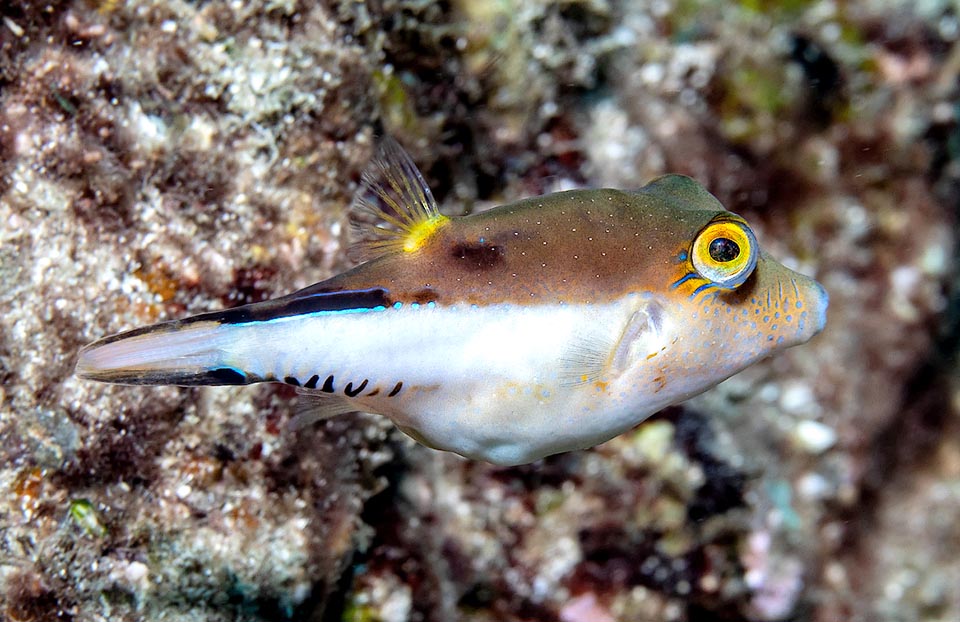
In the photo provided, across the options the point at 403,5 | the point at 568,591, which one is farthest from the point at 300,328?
the point at 568,591

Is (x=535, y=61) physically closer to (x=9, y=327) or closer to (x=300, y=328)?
(x=300, y=328)

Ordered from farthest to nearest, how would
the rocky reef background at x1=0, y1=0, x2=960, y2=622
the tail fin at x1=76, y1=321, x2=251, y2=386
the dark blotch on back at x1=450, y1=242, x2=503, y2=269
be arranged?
the rocky reef background at x1=0, y1=0, x2=960, y2=622
the dark blotch on back at x1=450, y1=242, x2=503, y2=269
the tail fin at x1=76, y1=321, x2=251, y2=386

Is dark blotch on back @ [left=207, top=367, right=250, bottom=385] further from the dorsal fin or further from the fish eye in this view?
the fish eye

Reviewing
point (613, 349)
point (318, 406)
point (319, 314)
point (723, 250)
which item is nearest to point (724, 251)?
point (723, 250)

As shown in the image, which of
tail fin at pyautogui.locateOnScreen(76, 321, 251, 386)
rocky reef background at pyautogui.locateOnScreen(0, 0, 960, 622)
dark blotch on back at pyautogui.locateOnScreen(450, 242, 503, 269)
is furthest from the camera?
rocky reef background at pyautogui.locateOnScreen(0, 0, 960, 622)

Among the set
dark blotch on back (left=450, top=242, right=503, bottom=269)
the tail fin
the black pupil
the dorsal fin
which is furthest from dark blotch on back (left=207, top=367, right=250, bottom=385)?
the black pupil

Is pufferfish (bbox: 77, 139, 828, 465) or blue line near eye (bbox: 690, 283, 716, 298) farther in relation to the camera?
blue line near eye (bbox: 690, 283, 716, 298)
